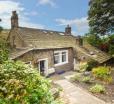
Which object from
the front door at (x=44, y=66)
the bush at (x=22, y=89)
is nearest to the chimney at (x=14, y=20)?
the front door at (x=44, y=66)

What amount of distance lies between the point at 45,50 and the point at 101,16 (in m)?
9.86

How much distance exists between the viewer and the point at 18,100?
→ 17.4ft

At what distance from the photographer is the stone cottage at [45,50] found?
74.3ft

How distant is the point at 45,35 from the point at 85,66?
7454 millimetres

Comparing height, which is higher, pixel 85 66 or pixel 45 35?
pixel 45 35

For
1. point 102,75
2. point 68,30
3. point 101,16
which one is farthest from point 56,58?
point 68,30

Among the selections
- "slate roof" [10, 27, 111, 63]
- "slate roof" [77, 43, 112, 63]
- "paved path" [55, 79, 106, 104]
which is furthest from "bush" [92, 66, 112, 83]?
"slate roof" [77, 43, 112, 63]

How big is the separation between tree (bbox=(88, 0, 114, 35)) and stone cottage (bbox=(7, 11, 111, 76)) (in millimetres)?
3486

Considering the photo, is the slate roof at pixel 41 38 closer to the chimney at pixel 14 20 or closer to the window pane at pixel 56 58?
the chimney at pixel 14 20

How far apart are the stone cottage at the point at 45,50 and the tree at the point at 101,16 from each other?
349cm

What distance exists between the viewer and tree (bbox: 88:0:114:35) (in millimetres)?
27672

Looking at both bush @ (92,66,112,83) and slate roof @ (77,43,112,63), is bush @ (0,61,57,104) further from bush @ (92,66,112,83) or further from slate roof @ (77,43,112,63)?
slate roof @ (77,43,112,63)

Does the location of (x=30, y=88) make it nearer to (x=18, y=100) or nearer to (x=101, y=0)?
(x=18, y=100)

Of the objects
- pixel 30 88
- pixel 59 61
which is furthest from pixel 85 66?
pixel 30 88
